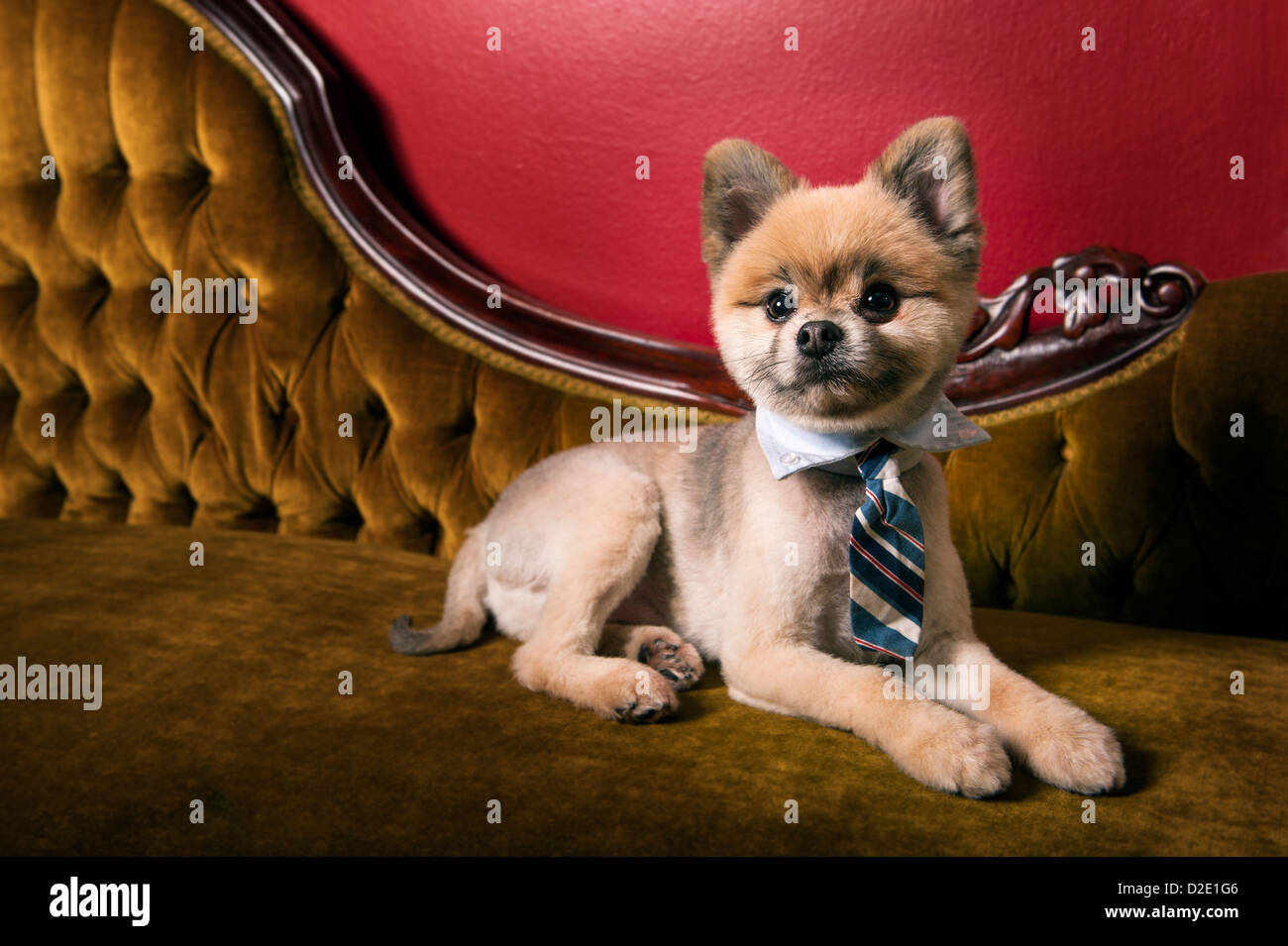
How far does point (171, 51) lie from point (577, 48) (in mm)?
1024

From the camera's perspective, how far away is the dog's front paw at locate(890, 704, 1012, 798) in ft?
3.26

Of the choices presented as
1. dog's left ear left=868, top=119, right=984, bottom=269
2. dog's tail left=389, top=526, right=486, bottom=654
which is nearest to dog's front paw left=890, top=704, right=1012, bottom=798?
dog's left ear left=868, top=119, right=984, bottom=269

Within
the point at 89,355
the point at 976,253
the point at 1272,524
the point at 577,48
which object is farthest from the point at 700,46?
the point at 89,355

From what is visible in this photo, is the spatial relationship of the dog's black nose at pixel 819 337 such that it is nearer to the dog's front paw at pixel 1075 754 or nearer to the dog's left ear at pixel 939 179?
the dog's left ear at pixel 939 179

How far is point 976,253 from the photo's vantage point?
1.28 m

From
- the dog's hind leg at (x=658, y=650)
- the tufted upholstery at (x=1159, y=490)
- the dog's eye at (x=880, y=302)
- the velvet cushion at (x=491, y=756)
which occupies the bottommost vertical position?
the velvet cushion at (x=491, y=756)

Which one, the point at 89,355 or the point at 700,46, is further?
the point at 89,355

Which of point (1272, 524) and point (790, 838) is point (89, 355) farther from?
point (1272, 524)

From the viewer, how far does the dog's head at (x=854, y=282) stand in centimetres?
116

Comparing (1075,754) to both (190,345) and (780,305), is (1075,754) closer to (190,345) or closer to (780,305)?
(780,305)

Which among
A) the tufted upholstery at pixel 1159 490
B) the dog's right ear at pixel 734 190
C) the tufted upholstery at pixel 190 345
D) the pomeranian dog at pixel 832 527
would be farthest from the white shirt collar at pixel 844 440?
the tufted upholstery at pixel 190 345

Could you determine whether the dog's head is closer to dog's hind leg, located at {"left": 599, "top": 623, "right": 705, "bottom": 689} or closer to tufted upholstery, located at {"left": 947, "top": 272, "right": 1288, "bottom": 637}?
dog's hind leg, located at {"left": 599, "top": 623, "right": 705, "bottom": 689}

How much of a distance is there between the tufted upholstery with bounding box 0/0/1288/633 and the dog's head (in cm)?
69

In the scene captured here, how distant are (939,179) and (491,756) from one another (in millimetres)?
981
